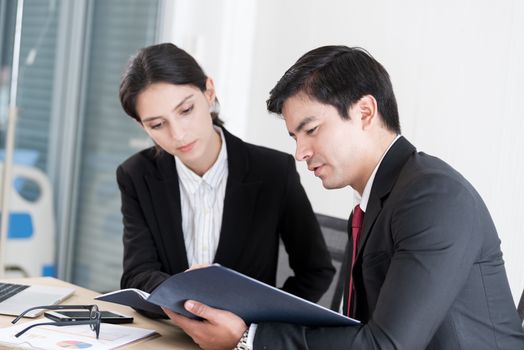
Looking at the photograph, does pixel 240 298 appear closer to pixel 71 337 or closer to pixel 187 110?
pixel 71 337

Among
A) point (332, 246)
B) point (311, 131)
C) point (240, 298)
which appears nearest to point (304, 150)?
point (311, 131)

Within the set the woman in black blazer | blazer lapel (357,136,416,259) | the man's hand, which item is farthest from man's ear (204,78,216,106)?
the man's hand

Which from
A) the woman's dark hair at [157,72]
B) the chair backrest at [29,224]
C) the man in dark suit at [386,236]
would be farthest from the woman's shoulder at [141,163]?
the chair backrest at [29,224]

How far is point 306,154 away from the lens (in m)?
1.54

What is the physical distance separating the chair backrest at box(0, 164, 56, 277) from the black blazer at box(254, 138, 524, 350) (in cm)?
293

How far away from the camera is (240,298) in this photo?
1.33 meters

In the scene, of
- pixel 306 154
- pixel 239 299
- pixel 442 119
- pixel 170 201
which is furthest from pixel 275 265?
pixel 442 119

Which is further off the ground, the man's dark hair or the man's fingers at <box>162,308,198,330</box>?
the man's dark hair

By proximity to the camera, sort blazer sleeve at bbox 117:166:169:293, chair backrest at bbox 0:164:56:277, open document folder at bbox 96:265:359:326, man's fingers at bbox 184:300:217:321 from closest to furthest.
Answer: open document folder at bbox 96:265:359:326
man's fingers at bbox 184:300:217:321
blazer sleeve at bbox 117:166:169:293
chair backrest at bbox 0:164:56:277

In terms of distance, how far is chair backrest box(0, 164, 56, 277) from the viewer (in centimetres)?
397

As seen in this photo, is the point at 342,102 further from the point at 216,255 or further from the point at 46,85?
the point at 46,85

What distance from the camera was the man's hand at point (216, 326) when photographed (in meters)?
1.37

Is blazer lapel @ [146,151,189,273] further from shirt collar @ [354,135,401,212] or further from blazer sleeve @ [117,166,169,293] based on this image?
shirt collar @ [354,135,401,212]

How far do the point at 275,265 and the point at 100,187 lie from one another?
90.8 inches
